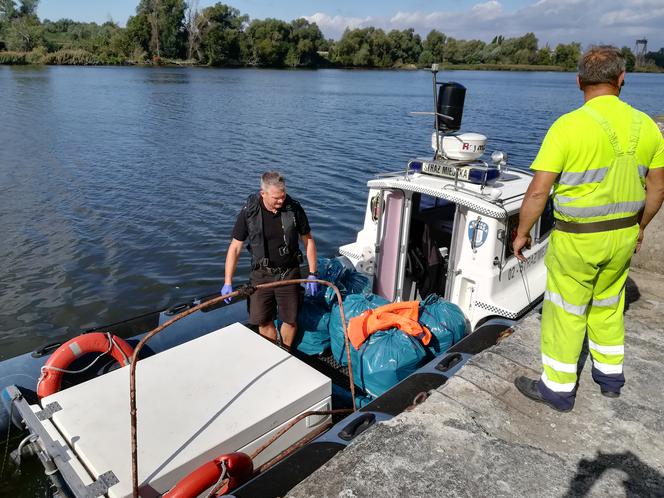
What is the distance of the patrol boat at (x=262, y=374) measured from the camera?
2807 mm

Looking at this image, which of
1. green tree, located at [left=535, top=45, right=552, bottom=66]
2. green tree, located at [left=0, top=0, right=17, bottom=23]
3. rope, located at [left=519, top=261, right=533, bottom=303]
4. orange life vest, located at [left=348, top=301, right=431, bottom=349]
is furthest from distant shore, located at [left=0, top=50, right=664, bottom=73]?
orange life vest, located at [left=348, top=301, right=431, bottom=349]

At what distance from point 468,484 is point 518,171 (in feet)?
16.1

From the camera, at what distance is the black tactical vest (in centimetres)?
444

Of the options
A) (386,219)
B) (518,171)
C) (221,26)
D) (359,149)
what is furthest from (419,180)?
(221,26)

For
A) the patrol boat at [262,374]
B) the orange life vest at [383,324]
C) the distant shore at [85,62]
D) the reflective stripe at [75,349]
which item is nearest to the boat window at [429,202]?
the patrol boat at [262,374]

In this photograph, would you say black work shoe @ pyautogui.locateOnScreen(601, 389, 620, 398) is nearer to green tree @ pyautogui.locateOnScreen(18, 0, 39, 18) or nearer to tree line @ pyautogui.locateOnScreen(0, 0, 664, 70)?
tree line @ pyautogui.locateOnScreen(0, 0, 664, 70)

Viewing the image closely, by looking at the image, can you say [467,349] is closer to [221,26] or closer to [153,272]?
[153,272]

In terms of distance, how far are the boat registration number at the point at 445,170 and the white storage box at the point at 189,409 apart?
278 cm

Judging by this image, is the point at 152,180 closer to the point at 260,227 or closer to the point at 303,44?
the point at 260,227

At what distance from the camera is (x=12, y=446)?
15.2 feet

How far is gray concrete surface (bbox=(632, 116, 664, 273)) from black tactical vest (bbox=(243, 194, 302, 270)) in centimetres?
405

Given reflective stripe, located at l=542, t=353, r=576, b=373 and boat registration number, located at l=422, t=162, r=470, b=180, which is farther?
boat registration number, located at l=422, t=162, r=470, b=180

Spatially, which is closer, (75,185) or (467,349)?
(467,349)

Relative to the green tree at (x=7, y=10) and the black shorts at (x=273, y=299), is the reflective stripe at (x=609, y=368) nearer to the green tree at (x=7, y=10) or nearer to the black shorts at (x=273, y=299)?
the black shorts at (x=273, y=299)
